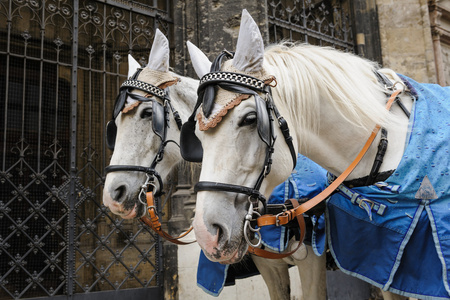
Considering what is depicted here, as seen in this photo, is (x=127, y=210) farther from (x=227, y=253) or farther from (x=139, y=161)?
(x=227, y=253)

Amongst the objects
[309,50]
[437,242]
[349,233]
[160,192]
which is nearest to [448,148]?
[437,242]

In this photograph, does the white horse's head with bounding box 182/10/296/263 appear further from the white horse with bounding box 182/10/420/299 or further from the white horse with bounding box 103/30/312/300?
the white horse with bounding box 103/30/312/300

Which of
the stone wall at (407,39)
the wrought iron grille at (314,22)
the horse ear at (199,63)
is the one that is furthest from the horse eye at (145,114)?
the stone wall at (407,39)

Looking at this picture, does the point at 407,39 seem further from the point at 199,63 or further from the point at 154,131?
the point at 199,63

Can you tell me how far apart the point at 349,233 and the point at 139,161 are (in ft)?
4.57

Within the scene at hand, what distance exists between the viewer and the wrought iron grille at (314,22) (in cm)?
523

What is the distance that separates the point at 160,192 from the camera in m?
2.69

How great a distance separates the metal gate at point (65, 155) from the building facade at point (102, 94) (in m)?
0.02

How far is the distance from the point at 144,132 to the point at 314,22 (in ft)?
12.5

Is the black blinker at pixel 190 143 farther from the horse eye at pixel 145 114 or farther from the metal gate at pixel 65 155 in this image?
the metal gate at pixel 65 155

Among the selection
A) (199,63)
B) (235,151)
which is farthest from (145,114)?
(235,151)

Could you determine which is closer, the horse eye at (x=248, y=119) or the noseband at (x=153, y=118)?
the horse eye at (x=248, y=119)

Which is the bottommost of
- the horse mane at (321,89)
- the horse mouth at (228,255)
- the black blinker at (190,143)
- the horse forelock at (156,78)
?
the horse mouth at (228,255)

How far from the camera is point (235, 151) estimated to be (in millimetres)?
1429
